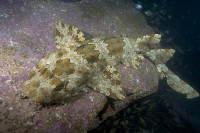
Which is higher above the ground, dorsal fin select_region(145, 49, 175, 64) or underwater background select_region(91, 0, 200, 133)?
dorsal fin select_region(145, 49, 175, 64)

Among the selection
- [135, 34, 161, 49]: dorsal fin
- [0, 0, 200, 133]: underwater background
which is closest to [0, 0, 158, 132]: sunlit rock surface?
[0, 0, 200, 133]: underwater background

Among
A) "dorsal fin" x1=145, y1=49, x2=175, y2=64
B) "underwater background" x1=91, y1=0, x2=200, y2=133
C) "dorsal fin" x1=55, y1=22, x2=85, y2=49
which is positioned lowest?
"underwater background" x1=91, y1=0, x2=200, y2=133

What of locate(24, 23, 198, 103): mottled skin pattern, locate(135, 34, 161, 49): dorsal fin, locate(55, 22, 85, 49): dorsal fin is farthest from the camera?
locate(135, 34, 161, 49): dorsal fin

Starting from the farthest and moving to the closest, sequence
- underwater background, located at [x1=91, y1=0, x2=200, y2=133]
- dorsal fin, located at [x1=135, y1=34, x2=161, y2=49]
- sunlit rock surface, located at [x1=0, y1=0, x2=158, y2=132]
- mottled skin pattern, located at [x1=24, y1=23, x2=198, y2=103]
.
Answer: underwater background, located at [x1=91, y1=0, x2=200, y2=133] → dorsal fin, located at [x1=135, y1=34, x2=161, y2=49] → mottled skin pattern, located at [x1=24, y1=23, x2=198, y2=103] → sunlit rock surface, located at [x1=0, y1=0, x2=158, y2=132]

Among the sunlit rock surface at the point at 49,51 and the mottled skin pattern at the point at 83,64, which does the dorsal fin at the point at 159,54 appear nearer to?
the mottled skin pattern at the point at 83,64

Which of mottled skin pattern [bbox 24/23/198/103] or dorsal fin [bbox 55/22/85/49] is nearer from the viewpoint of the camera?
mottled skin pattern [bbox 24/23/198/103]

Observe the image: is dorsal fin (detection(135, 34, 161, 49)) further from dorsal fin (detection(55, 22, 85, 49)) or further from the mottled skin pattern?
dorsal fin (detection(55, 22, 85, 49))

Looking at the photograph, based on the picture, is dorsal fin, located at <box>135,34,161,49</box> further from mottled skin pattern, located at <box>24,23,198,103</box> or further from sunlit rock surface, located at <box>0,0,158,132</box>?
sunlit rock surface, located at <box>0,0,158,132</box>

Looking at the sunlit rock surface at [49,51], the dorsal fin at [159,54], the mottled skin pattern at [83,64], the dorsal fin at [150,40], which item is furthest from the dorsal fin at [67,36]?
the dorsal fin at [159,54]
